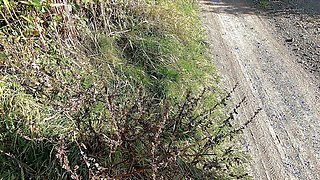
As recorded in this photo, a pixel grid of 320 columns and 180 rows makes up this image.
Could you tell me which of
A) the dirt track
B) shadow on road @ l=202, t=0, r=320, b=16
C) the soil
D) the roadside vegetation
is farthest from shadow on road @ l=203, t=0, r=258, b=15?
the roadside vegetation

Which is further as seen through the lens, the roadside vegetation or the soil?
the soil

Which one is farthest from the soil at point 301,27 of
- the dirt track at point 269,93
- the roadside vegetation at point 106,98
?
the roadside vegetation at point 106,98

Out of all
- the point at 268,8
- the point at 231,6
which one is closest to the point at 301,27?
the point at 268,8

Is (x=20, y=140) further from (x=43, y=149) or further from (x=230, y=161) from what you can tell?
(x=230, y=161)

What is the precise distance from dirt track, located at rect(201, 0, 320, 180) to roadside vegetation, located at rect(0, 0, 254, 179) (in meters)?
0.21

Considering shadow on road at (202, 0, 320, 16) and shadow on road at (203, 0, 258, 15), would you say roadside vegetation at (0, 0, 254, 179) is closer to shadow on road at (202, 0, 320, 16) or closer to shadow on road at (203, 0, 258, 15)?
shadow on road at (203, 0, 258, 15)

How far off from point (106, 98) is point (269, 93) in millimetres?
2246

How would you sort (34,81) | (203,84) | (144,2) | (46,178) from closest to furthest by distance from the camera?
1. (46,178)
2. (34,81)
3. (203,84)
4. (144,2)

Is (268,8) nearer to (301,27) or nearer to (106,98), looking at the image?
(301,27)

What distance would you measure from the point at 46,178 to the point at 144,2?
2864mm

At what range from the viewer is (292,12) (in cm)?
666

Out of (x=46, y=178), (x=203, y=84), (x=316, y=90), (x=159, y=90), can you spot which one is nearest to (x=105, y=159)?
(x=46, y=178)

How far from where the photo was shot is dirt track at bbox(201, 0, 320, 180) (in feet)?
10.5

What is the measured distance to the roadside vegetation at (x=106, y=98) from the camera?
260 centimetres
